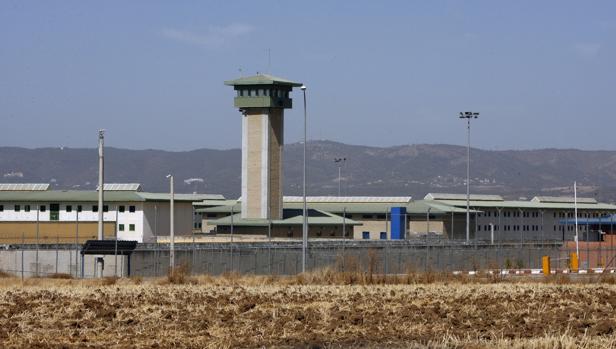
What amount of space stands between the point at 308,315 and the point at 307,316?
0.27 m

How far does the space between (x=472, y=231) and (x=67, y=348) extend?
10038 centimetres

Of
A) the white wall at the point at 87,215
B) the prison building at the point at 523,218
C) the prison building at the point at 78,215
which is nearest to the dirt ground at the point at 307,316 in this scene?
the prison building at the point at 78,215

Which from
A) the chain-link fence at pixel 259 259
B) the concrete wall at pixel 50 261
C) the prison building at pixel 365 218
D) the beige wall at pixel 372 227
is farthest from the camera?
the beige wall at pixel 372 227

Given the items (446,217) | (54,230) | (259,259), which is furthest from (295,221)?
(259,259)

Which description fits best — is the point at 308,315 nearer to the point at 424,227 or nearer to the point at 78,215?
the point at 78,215

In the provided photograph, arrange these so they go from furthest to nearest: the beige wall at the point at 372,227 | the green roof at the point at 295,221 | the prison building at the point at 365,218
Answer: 1. the beige wall at the point at 372,227
2. the prison building at the point at 365,218
3. the green roof at the point at 295,221

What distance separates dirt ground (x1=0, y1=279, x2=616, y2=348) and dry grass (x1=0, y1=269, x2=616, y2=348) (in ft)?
0.12

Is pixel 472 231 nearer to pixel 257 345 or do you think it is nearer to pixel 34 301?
pixel 34 301

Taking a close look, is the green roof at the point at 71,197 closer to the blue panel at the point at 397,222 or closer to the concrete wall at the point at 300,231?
the concrete wall at the point at 300,231

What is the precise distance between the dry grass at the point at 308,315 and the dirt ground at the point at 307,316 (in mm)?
36

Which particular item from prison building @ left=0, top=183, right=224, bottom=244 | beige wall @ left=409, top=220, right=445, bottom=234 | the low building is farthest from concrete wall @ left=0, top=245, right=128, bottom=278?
beige wall @ left=409, top=220, right=445, bottom=234

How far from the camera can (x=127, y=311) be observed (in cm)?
3281

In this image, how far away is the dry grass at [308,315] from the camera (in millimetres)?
26453

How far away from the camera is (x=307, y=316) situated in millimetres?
31547
